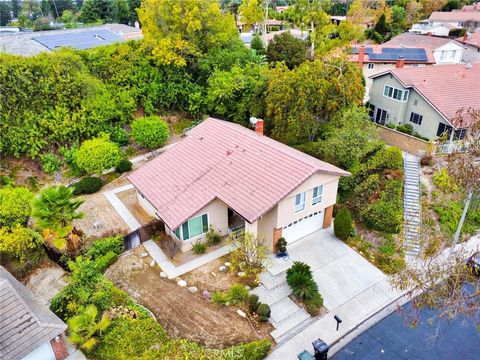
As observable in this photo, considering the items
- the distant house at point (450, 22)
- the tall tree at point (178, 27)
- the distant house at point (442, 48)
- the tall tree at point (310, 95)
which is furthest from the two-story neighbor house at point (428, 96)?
the distant house at point (450, 22)

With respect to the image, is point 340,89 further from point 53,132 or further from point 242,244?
point 53,132

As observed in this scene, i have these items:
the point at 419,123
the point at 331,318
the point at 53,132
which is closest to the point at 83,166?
the point at 53,132

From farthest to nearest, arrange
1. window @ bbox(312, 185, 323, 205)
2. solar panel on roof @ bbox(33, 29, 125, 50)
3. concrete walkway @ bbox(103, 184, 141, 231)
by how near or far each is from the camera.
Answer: solar panel on roof @ bbox(33, 29, 125, 50) → concrete walkway @ bbox(103, 184, 141, 231) → window @ bbox(312, 185, 323, 205)

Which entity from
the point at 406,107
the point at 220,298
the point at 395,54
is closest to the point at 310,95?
the point at 406,107

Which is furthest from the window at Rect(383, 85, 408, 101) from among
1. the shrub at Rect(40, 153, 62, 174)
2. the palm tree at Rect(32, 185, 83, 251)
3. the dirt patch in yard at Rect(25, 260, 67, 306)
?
the dirt patch in yard at Rect(25, 260, 67, 306)

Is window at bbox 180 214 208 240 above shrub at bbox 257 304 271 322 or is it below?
above

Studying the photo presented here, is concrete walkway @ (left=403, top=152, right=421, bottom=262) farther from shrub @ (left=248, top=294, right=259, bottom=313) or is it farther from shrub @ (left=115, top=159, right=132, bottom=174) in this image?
shrub @ (left=115, top=159, right=132, bottom=174)

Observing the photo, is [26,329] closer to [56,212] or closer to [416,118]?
[56,212]
